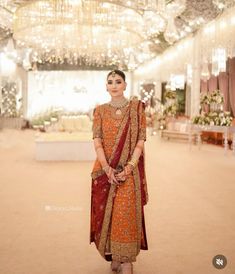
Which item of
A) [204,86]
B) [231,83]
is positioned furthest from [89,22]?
[204,86]

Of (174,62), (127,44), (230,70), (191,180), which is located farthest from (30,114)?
(191,180)

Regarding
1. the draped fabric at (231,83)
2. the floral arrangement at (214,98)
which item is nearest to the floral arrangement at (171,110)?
the draped fabric at (231,83)

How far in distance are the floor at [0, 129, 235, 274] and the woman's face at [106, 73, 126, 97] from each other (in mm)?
1198

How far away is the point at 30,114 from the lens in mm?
22688

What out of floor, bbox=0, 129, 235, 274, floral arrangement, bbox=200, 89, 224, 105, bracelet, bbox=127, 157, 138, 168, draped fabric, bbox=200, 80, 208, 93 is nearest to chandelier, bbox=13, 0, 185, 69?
floral arrangement, bbox=200, 89, 224, 105

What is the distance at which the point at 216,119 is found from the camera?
1062 centimetres

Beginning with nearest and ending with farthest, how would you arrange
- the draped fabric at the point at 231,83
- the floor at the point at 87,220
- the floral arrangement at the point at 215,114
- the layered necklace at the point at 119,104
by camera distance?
the layered necklace at the point at 119,104 < the floor at the point at 87,220 < the floral arrangement at the point at 215,114 < the draped fabric at the point at 231,83

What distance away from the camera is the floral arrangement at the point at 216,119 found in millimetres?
10367

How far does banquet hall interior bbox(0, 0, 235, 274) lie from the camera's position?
335 centimetres

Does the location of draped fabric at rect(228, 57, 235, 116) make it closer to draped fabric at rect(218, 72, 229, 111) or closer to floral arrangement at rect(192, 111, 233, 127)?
draped fabric at rect(218, 72, 229, 111)

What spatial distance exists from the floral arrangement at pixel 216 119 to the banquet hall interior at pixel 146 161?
30 millimetres

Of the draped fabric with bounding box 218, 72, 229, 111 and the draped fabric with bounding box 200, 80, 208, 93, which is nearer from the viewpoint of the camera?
the draped fabric with bounding box 218, 72, 229, 111

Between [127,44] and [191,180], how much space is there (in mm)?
4381

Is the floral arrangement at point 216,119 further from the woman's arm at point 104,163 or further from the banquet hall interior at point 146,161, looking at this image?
the woman's arm at point 104,163
